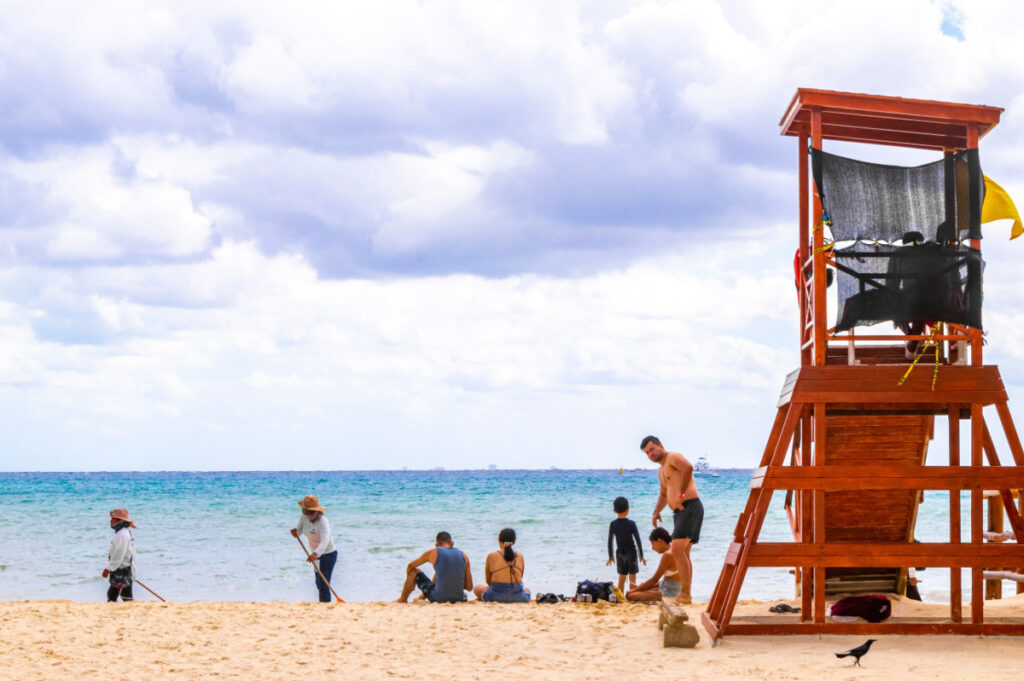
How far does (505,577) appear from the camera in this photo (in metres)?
12.7

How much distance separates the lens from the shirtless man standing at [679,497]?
36.9ft

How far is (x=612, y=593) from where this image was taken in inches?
502

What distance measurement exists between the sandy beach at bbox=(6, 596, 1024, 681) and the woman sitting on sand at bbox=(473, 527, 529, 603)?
0.59m

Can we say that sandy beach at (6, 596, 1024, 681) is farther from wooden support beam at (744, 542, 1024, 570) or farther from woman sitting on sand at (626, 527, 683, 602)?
wooden support beam at (744, 542, 1024, 570)

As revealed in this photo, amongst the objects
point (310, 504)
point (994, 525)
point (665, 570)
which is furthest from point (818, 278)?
point (310, 504)

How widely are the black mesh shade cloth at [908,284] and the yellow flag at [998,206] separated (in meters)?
0.63

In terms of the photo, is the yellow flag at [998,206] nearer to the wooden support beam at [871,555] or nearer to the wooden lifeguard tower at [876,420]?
the wooden lifeguard tower at [876,420]

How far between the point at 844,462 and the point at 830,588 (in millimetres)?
1681

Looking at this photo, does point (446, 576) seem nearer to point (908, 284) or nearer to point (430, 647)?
point (430, 647)

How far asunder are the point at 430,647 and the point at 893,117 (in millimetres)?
6500

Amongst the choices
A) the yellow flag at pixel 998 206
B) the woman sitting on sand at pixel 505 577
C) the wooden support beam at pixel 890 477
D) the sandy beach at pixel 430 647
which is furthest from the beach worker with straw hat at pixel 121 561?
the yellow flag at pixel 998 206

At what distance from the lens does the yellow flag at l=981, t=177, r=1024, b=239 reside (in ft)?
32.4

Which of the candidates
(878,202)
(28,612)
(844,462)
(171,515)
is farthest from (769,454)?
(171,515)

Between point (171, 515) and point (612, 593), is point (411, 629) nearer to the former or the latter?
point (612, 593)
